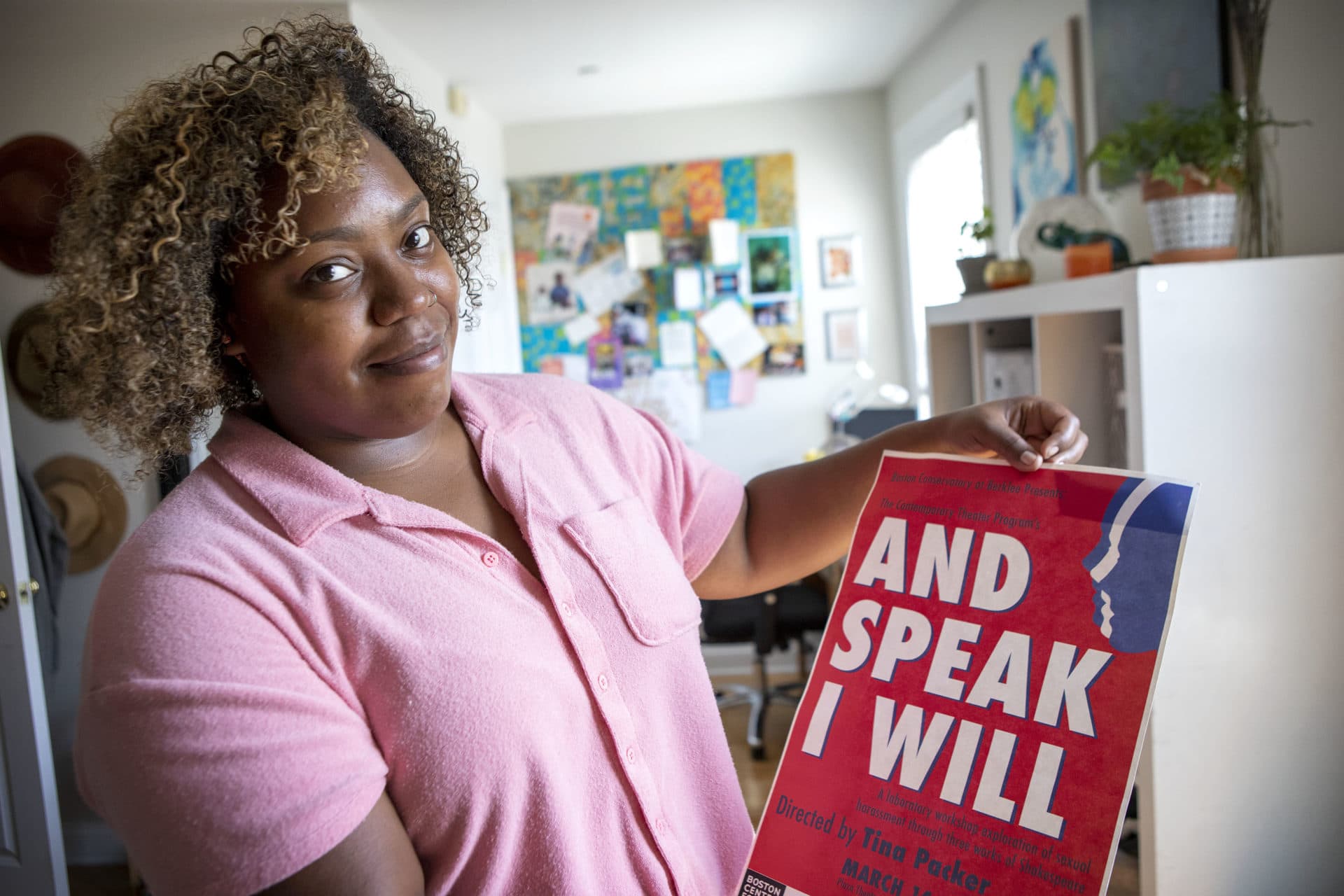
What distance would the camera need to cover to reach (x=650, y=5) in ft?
10.1

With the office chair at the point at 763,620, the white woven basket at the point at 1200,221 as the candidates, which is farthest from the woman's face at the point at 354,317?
the office chair at the point at 763,620

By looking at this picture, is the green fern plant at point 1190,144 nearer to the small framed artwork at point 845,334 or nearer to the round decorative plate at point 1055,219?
the round decorative plate at point 1055,219

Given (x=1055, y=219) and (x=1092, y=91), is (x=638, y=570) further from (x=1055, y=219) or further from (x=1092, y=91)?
(x=1092, y=91)

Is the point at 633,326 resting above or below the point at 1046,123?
below

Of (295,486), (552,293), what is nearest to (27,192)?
(552,293)

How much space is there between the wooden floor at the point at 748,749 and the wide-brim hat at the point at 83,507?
2003mm

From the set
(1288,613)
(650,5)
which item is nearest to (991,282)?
(1288,613)

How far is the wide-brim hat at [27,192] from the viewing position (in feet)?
9.42

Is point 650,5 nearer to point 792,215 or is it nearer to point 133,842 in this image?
point 792,215

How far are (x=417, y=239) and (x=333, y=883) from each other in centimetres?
49

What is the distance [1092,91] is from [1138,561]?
7.22ft

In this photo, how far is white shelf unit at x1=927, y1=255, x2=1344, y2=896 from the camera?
1432 mm

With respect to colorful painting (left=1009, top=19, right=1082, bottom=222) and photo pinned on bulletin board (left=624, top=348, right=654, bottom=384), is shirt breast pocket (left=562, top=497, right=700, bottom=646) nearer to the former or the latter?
colorful painting (left=1009, top=19, right=1082, bottom=222)

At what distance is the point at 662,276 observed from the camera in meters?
4.74
